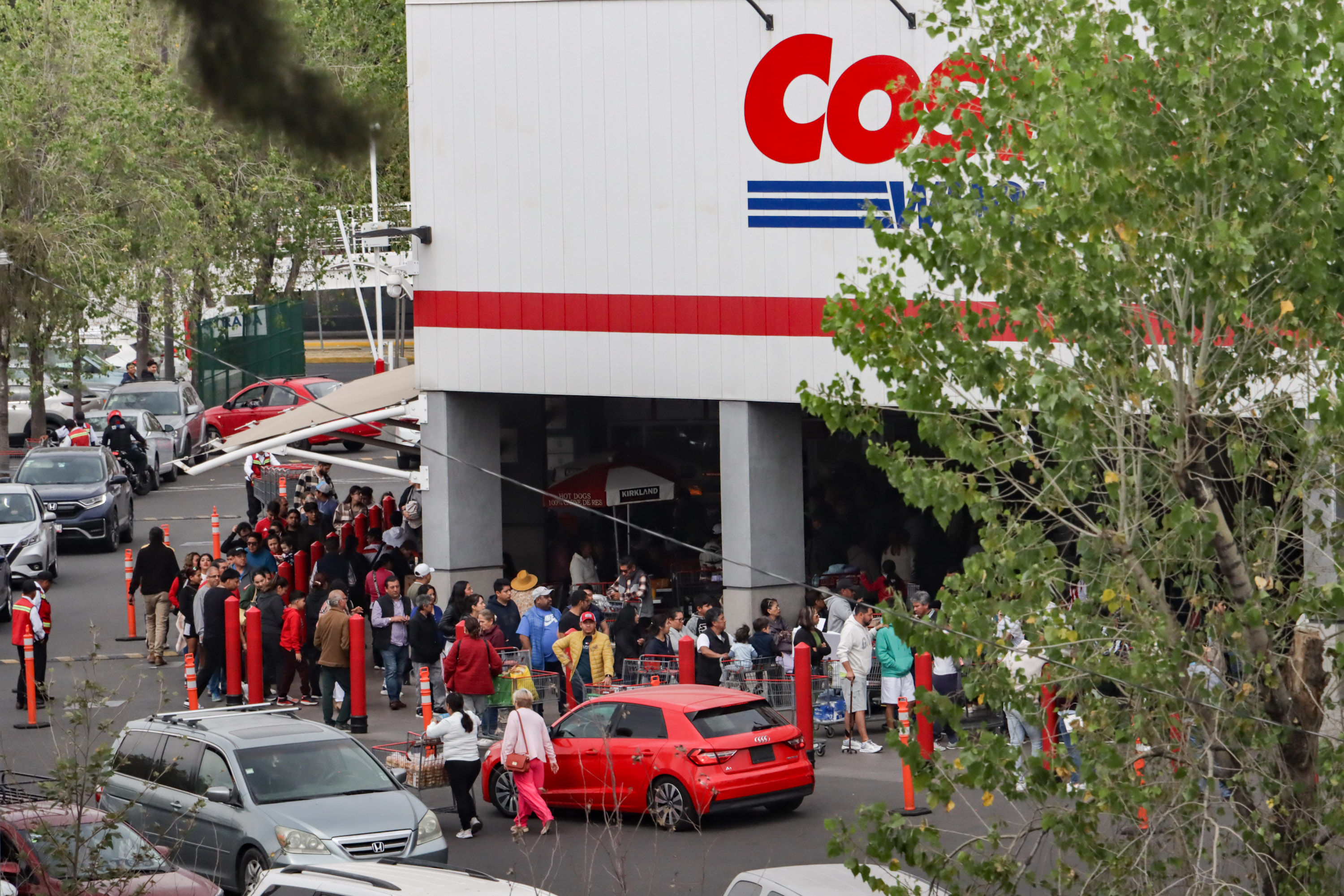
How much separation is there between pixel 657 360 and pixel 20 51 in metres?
23.4

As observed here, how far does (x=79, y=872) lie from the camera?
10.5 m

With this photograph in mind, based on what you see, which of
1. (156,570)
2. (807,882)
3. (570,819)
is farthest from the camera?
(156,570)

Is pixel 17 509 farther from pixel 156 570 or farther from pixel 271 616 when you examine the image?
pixel 271 616

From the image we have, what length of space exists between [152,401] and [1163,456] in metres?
38.9

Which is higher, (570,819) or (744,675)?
(744,675)

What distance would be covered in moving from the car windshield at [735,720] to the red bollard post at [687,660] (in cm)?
269

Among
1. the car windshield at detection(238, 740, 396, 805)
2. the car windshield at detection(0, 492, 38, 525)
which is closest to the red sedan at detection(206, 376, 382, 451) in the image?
the car windshield at detection(0, 492, 38, 525)

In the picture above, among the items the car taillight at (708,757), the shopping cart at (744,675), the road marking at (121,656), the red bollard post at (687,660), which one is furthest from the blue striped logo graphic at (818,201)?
the road marking at (121,656)

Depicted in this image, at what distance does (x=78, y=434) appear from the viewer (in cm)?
3834

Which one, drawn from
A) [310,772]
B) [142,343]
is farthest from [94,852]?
[142,343]

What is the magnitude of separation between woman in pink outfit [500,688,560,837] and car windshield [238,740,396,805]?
1143mm

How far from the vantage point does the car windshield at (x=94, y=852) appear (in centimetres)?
1025

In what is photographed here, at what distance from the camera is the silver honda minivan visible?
13.2 m

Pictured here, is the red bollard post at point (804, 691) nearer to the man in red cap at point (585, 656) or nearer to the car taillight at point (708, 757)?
the man in red cap at point (585, 656)
